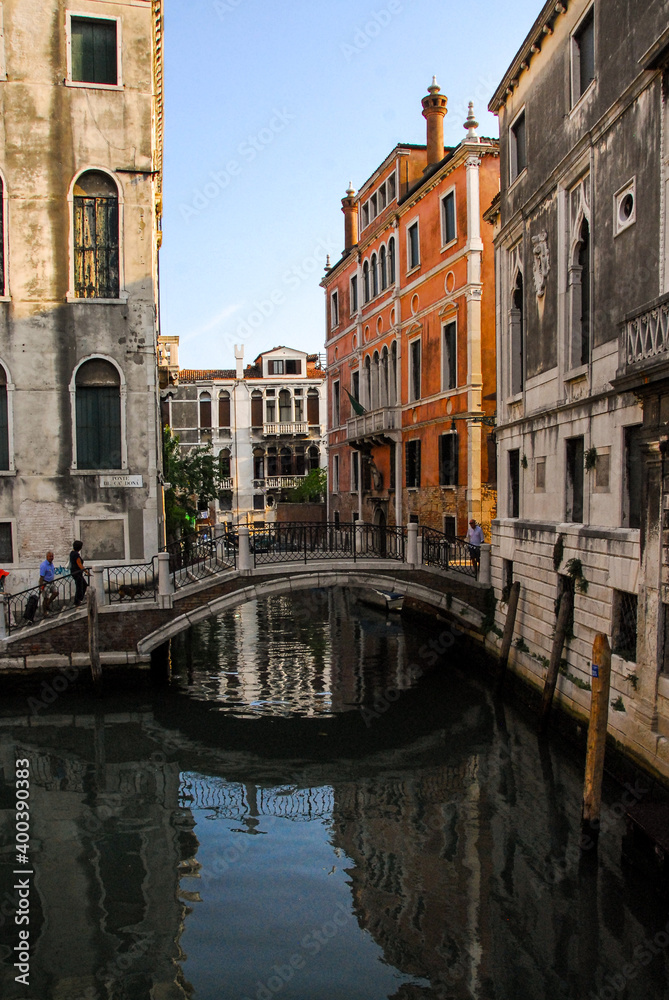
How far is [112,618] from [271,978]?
25.5 ft

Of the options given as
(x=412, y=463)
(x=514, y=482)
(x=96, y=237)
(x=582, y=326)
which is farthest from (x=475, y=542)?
(x=96, y=237)

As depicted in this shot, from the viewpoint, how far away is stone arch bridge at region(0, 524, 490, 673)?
12.4 m

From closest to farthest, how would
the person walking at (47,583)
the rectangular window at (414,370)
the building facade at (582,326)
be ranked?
1. the building facade at (582,326)
2. the person walking at (47,583)
3. the rectangular window at (414,370)

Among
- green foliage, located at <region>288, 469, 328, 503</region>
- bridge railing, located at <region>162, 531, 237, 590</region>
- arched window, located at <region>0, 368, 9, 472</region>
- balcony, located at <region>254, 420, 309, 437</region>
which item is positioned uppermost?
balcony, located at <region>254, 420, 309, 437</region>

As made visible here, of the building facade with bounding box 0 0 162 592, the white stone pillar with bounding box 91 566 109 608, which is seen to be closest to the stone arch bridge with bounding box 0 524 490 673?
the white stone pillar with bounding box 91 566 109 608

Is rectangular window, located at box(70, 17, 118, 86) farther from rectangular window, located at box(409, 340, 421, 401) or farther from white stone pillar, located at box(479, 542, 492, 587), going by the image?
white stone pillar, located at box(479, 542, 492, 587)

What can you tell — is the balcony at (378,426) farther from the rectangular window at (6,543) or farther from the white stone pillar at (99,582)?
the white stone pillar at (99,582)

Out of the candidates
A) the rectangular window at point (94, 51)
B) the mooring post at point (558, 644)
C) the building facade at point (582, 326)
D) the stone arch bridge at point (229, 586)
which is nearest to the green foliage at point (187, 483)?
the stone arch bridge at point (229, 586)

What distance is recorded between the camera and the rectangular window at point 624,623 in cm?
814

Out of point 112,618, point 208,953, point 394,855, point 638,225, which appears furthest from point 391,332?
point 208,953

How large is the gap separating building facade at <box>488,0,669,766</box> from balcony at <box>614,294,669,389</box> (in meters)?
0.04

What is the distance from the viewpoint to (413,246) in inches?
782

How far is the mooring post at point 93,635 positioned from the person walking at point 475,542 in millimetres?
6188

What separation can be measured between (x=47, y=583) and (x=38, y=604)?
86cm
